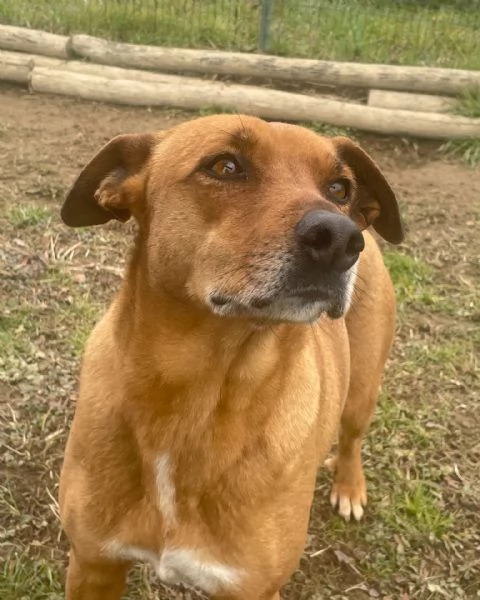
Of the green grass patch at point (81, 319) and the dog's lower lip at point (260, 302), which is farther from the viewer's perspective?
the green grass patch at point (81, 319)

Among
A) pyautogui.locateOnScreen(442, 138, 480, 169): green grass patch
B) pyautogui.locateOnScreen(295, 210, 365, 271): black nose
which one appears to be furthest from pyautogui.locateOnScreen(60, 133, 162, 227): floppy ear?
pyautogui.locateOnScreen(442, 138, 480, 169): green grass patch

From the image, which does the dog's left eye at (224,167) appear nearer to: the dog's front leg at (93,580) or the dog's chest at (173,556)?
the dog's chest at (173,556)

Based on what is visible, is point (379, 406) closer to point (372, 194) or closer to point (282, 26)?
point (372, 194)

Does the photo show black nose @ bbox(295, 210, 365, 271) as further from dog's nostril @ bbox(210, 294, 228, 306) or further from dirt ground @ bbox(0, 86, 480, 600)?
dirt ground @ bbox(0, 86, 480, 600)

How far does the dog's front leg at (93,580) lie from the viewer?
114 inches

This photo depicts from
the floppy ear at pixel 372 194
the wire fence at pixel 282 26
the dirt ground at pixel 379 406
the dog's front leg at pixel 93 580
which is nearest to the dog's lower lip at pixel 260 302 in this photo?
the floppy ear at pixel 372 194

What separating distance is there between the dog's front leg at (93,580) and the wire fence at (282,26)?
6.56 metres

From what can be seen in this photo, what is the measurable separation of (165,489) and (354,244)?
3.39 feet

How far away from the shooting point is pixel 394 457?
4258 mm

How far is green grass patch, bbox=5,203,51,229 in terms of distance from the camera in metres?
5.51

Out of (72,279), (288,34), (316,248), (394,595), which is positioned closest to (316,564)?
(394,595)

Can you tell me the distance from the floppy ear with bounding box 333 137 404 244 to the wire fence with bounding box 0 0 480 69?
574 centimetres

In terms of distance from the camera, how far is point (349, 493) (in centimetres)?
394

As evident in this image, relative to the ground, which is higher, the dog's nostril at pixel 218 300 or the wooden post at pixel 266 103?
the dog's nostril at pixel 218 300
